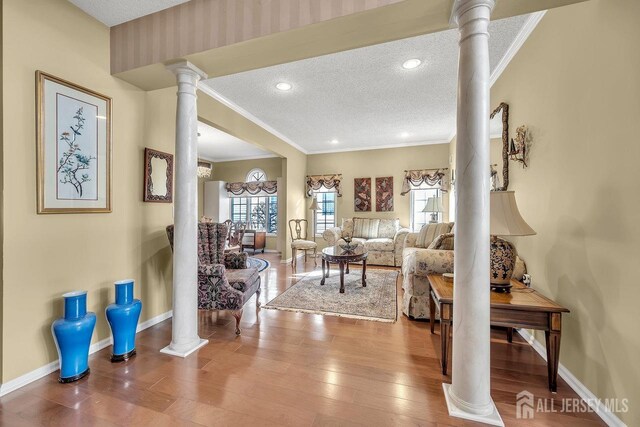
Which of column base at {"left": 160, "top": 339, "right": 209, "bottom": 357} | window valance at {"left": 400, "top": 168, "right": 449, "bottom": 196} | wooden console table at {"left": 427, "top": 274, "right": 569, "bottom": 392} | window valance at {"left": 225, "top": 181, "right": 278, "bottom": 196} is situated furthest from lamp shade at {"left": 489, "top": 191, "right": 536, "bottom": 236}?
window valance at {"left": 225, "top": 181, "right": 278, "bottom": 196}

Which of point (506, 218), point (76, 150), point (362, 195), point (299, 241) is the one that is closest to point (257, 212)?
point (299, 241)

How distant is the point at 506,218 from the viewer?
1710 mm

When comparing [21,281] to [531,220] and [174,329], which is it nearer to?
[174,329]

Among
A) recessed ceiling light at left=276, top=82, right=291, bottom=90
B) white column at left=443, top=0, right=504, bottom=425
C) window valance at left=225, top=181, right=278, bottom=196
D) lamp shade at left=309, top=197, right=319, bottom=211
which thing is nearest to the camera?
white column at left=443, top=0, right=504, bottom=425

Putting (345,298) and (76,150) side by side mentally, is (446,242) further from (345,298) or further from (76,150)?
(76,150)

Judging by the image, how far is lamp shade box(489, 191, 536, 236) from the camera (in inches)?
65.7

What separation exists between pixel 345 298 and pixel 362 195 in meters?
3.64

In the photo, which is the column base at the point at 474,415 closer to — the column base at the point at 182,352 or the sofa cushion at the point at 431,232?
the column base at the point at 182,352

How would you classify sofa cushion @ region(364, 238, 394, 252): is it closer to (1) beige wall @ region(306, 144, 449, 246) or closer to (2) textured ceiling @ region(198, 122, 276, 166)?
(1) beige wall @ region(306, 144, 449, 246)

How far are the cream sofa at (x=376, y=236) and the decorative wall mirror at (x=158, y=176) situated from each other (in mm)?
3450

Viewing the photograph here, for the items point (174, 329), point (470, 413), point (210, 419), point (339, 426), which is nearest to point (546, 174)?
point (470, 413)

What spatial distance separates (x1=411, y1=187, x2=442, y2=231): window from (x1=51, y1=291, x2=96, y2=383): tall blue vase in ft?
19.5

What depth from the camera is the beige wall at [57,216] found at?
170cm

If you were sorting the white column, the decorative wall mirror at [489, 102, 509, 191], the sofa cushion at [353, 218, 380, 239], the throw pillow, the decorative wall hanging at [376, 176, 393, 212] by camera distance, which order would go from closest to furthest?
the white column < the decorative wall mirror at [489, 102, 509, 191] < the throw pillow < the sofa cushion at [353, 218, 380, 239] < the decorative wall hanging at [376, 176, 393, 212]
